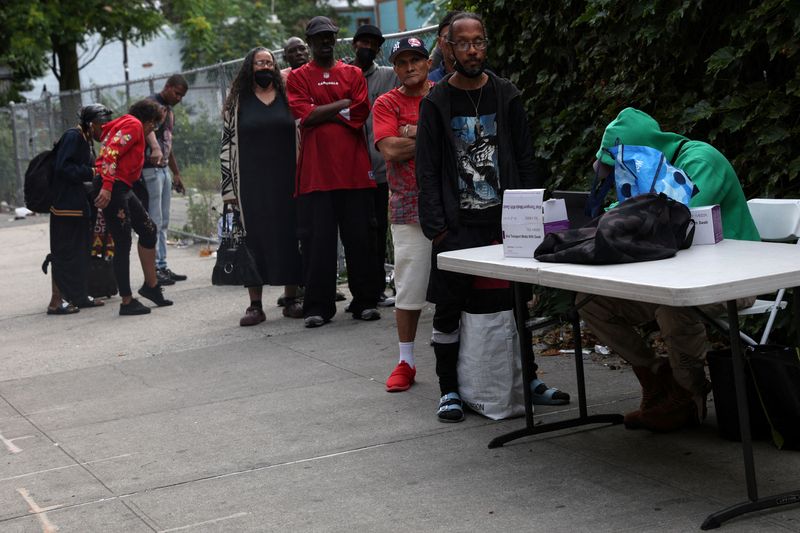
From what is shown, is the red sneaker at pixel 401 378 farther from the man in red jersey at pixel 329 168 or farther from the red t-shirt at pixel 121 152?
the red t-shirt at pixel 121 152

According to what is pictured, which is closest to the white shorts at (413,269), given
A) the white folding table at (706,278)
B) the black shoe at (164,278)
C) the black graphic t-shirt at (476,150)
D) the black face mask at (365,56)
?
the black graphic t-shirt at (476,150)

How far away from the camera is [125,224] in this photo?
35.3 ft

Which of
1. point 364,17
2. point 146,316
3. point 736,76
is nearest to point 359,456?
point 736,76

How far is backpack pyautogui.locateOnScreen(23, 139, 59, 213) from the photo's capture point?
10578 millimetres

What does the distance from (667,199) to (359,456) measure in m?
1.90

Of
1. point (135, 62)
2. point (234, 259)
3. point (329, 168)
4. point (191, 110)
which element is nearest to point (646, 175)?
point (329, 168)

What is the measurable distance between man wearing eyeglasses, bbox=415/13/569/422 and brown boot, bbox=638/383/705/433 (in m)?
0.97

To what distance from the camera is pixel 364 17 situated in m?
55.3

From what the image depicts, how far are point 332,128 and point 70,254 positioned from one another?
10.9ft

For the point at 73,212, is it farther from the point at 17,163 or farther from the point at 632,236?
the point at 17,163

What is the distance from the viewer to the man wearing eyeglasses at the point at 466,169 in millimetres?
6109

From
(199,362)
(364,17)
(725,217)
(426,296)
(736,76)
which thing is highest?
(364,17)

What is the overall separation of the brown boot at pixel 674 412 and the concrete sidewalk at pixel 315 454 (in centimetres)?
7

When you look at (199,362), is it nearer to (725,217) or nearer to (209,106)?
(725,217)
